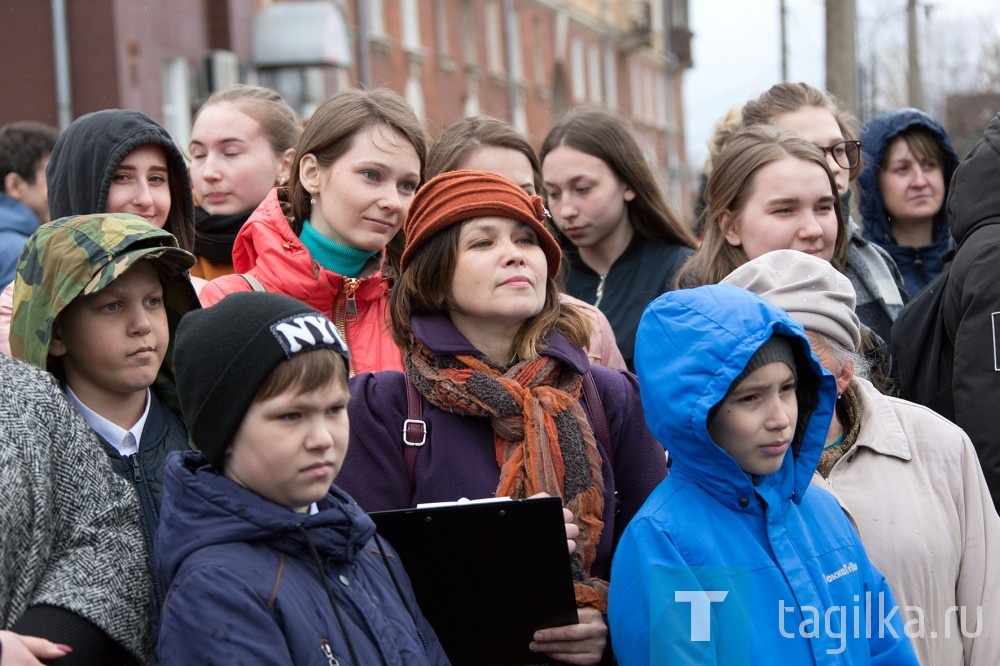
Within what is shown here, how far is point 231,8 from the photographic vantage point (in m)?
17.2

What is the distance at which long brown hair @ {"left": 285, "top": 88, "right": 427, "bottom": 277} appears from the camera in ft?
13.1

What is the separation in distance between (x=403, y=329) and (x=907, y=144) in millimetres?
3127

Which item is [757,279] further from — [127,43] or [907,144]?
[127,43]

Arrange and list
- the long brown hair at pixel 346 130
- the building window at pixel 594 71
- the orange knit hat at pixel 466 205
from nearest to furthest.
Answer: the orange knit hat at pixel 466 205 → the long brown hair at pixel 346 130 → the building window at pixel 594 71

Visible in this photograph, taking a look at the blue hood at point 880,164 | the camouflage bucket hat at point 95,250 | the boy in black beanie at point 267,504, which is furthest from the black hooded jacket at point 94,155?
the blue hood at point 880,164

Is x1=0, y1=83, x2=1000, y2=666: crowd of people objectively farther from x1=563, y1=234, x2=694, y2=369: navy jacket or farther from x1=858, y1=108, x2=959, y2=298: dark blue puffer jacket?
x1=858, y1=108, x2=959, y2=298: dark blue puffer jacket

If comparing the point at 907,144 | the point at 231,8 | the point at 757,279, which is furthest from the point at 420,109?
the point at 757,279

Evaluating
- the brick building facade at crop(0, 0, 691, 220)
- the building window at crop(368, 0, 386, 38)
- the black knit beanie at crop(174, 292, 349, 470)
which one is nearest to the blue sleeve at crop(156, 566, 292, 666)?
the black knit beanie at crop(174, 292, 349, 470)

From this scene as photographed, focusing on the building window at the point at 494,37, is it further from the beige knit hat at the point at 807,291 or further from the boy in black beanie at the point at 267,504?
the boy in black beanie at the point at 267,504

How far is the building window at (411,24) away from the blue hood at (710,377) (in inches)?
913

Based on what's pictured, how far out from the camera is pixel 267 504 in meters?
2.54

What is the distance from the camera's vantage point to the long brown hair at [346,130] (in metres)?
4.01

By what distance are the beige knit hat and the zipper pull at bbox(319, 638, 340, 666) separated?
164 cm

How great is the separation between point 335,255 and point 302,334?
1370mm
